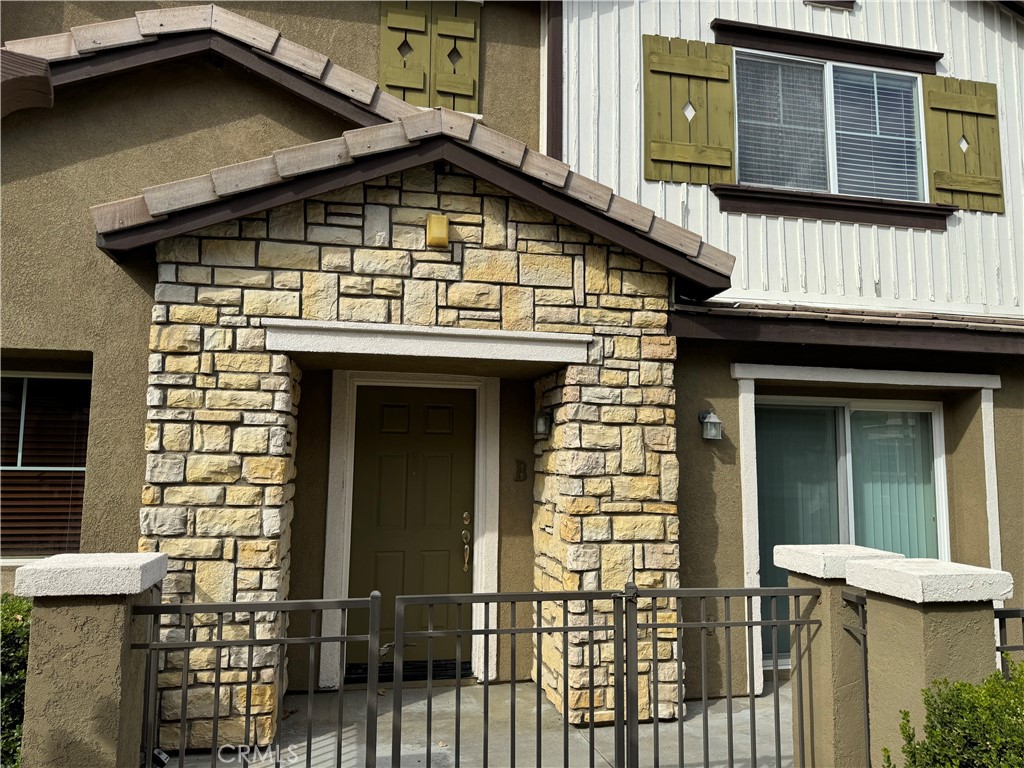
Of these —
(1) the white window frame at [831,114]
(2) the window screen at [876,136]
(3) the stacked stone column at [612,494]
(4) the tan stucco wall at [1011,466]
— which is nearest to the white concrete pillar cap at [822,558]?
(3) the stacked stone column at [612,494]

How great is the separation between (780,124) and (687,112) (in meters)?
0.97

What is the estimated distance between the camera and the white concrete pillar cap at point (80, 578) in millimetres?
2803

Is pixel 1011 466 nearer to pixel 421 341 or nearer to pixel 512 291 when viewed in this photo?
pixel 512 291

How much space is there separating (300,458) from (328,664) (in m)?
1.57

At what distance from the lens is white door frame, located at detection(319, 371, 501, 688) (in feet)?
17.2

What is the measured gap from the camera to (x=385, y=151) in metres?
4.45

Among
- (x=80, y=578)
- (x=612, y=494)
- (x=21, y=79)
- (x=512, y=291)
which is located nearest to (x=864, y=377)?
(x=612, y=494)

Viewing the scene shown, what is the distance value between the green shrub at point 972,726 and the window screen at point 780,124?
4.69 meters

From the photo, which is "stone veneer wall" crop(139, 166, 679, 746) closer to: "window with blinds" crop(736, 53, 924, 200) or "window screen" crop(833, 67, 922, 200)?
"window with blinds" crop(736, 53, 924, 200)

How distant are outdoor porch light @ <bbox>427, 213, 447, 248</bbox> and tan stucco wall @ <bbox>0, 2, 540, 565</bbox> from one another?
4.93ft

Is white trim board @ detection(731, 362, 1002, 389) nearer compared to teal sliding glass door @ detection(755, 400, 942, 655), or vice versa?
white trim board @ detection(731, 362, 1002, 389)

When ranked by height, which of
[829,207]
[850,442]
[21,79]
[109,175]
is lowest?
[850,442]

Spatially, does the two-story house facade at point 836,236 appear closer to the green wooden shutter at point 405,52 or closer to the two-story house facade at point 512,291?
the two-story house facade at point 512,291

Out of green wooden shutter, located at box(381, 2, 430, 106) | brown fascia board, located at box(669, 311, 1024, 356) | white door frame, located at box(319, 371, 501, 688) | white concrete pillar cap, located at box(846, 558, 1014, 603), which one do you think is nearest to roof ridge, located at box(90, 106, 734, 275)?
brown fascia board, located at box(669, 311, 1024, 356)
